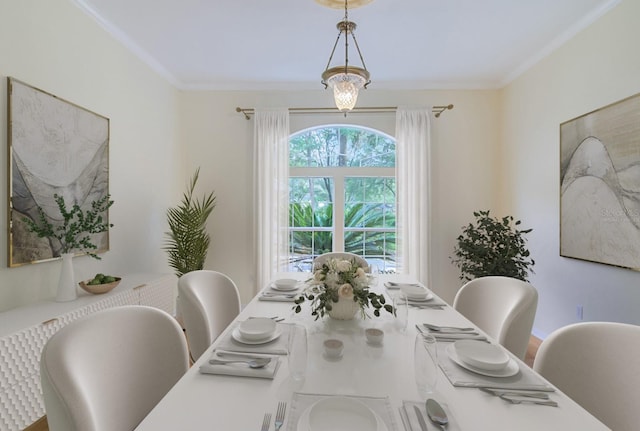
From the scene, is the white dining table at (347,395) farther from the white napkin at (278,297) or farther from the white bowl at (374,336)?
the white napkin at (278,297)

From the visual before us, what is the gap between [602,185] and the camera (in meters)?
2.24

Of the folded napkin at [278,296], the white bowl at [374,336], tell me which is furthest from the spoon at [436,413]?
the folded napkin at [278,296]

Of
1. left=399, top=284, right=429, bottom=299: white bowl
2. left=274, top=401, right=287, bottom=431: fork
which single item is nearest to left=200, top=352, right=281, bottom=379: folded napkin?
left=274, top=401, right=287, bottom=431: fork

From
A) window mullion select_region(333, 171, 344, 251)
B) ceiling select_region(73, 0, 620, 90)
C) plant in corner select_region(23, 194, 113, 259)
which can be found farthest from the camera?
window mullion select_region(333, 171, 344, 251)

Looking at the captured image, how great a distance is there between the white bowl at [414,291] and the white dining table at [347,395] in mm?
623

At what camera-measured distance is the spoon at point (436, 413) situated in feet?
2.36

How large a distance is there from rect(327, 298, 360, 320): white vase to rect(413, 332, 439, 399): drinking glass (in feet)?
1.67

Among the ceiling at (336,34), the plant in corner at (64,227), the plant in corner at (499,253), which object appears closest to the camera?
the plant in corner at (64,227)

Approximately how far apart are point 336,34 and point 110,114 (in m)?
2.05

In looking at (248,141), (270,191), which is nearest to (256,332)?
(270,191)

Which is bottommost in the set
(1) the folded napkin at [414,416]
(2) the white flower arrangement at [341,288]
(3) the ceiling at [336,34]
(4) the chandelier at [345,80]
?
(1) the folded napkin at [414,416]

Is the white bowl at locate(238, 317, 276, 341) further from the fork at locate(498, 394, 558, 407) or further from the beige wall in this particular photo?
the beige wall

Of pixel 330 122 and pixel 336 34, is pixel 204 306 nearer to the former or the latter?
pixel 336 34

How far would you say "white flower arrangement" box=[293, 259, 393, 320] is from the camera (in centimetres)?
128
